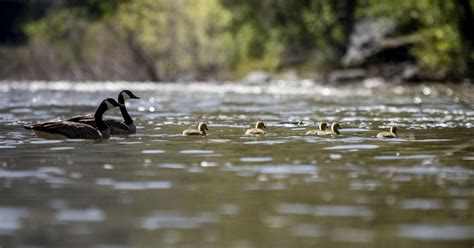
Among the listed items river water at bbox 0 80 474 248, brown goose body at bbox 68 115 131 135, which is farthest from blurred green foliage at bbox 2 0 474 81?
river water at bbox 0 80 474 248

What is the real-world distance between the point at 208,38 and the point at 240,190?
72.0m

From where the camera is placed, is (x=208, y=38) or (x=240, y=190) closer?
(x=240, y=190)

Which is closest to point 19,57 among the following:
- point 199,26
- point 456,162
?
point 199,26

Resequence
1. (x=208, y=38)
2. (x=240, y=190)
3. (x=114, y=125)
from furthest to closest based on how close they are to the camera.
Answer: (x=208, y=38) < (x=114, y=125) < (x=240, y=190)

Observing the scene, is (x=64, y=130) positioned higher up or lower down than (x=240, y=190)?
higher up

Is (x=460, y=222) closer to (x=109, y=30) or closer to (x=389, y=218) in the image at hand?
(x=389, y=218)

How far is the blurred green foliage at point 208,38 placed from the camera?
83938mm

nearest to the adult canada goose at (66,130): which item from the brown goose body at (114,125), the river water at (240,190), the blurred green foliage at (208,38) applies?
the river water at (240,190)

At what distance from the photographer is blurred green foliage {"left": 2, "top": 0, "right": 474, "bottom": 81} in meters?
83.9

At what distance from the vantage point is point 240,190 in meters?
12.9

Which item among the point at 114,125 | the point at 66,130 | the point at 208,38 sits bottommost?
the point at 114,125

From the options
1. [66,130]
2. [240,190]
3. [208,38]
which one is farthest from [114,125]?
[208,38]

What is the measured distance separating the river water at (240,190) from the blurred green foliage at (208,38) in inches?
2165

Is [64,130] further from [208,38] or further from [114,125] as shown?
[208,38]
